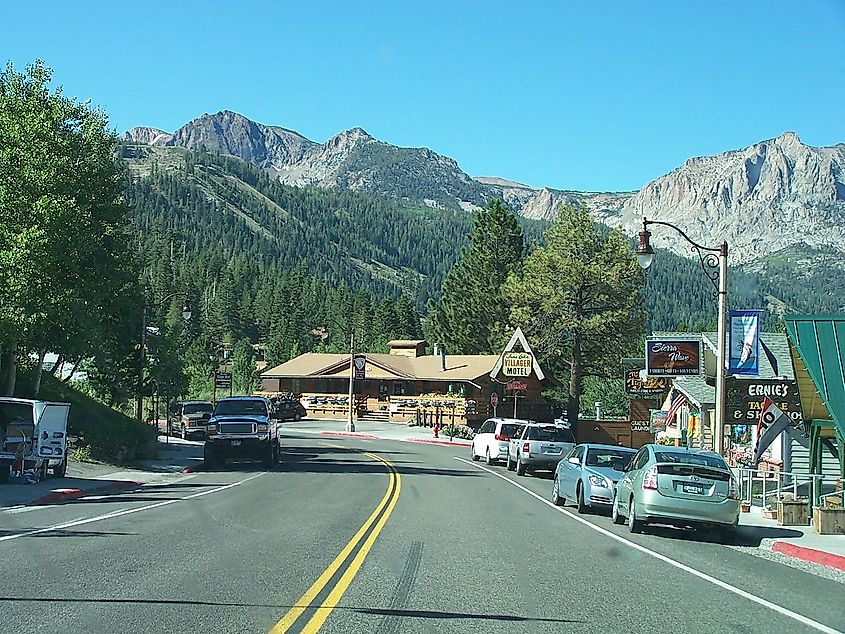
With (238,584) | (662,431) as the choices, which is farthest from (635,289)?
(238,584)

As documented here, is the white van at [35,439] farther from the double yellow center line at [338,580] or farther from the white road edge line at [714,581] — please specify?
the white road edge line at [714,581]

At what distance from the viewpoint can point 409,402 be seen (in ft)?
269

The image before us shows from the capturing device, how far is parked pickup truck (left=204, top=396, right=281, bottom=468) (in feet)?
106

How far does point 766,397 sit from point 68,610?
23360mm

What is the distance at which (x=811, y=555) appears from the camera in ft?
50.9

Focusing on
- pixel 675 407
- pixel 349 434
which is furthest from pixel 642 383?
pixel 349 434

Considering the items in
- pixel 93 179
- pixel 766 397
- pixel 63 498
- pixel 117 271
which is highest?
pixel 93 179

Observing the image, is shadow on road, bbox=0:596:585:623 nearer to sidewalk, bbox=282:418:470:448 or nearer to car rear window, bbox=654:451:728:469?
car rear window, bbox=654:451:728:469

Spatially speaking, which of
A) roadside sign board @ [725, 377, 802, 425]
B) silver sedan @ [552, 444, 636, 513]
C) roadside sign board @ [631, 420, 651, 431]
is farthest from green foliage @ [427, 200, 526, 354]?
silver sedan @ [552, 444, 636, 513]

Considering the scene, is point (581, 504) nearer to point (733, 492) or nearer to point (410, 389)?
point (733, 492)

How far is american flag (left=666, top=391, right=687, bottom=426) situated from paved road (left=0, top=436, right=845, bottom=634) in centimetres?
2160

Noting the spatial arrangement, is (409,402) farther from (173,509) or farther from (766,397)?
(173,509)

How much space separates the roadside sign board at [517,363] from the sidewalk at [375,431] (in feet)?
18.6

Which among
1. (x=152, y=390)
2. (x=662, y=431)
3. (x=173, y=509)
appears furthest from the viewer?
(x=152, y=390)
